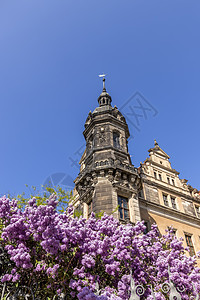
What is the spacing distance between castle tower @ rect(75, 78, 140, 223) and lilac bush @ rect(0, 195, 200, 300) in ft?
23.5

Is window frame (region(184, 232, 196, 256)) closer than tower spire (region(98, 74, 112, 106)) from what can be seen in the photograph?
Yes

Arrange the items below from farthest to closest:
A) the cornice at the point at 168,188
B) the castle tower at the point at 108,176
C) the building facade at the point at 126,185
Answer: the cornice at the point at 168,188, the building facade at the point at 126,185, the castle tower at the point at 108,176

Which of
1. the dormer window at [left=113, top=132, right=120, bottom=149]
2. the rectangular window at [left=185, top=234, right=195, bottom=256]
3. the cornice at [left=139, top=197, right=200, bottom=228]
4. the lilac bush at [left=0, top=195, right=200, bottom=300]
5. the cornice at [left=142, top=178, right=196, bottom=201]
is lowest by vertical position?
the lilac bush at [left=0, top=195, right=200, bottom=300]

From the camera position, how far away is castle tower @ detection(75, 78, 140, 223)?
16906 mm

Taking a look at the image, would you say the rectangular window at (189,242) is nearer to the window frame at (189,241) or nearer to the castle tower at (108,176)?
the window frame at (189,241)

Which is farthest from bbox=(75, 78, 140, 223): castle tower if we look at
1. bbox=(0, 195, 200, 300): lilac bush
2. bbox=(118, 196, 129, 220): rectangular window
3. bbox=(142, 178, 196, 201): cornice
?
bbox=(0, 195, 200, 300): lilac bush

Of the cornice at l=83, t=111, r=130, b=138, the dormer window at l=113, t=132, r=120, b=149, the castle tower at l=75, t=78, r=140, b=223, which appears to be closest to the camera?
the castle tower at l=75, t=78, r=140, b=223

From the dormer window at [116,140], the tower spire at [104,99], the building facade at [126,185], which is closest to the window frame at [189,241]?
the building facade at [126,185]

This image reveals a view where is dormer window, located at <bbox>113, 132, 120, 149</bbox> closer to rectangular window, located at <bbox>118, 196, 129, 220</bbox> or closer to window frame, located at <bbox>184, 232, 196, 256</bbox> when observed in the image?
rectangular window, located at <bbox>118, 196, 129, 220</bbox>

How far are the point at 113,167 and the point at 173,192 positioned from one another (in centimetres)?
1033

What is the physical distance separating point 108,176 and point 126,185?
1680 mm

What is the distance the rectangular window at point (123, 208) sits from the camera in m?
16.7

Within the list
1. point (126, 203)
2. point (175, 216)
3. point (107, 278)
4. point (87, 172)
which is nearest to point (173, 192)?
point (175, 216)

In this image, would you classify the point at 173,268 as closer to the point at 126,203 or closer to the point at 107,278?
the point at 107,278
